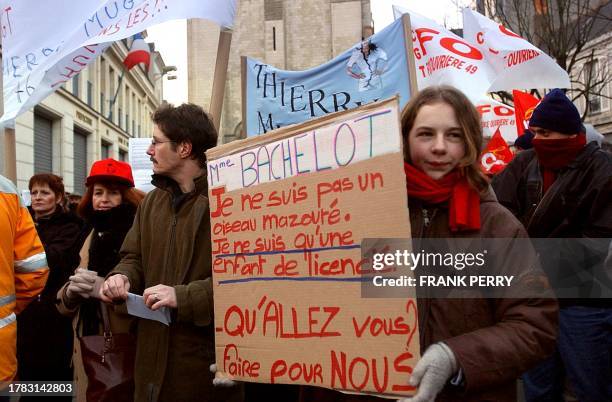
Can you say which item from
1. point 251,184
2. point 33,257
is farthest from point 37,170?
point 251,184

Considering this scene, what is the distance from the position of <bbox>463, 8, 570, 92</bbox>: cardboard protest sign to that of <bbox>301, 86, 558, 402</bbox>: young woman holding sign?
3.67 meters

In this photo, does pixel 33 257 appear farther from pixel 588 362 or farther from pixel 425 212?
pixel 588 362

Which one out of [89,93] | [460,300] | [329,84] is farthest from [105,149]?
[460,300]

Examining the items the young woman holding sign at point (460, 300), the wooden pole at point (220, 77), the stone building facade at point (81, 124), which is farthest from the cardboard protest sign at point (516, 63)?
the stone building facade at point (81, 124)

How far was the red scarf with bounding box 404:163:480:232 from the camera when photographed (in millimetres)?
1602

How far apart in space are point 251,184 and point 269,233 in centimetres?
21

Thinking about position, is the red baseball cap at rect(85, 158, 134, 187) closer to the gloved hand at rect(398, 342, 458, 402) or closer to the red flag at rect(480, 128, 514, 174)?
the gloved hand at rect(398, 342, 458, 402)

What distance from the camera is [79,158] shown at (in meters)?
19.5

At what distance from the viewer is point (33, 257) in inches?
110

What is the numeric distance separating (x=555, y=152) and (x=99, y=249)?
2.58 m

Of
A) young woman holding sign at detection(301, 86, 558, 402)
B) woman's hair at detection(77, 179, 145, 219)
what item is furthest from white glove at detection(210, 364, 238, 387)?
woman's hair at detection(77, 179, 145, 219)

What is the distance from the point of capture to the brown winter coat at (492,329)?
1477 mm

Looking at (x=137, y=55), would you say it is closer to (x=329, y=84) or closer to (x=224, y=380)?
(x=329, y=84)

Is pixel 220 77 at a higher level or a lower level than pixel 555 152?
higher
